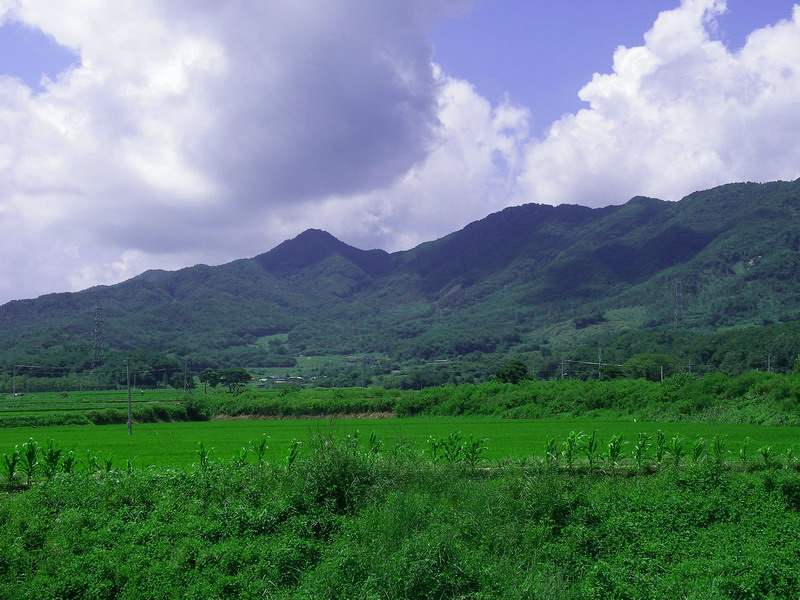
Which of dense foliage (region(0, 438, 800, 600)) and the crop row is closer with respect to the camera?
dense foliage (region(0, 438, 800, 600))

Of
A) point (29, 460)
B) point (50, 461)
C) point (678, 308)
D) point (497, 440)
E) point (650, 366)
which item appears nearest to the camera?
point (29, 460)

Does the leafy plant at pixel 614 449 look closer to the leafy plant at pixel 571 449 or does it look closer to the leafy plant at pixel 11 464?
the leafy plant at pixel 571 449

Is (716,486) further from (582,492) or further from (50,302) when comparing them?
(50,302)

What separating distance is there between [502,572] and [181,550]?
215 inches

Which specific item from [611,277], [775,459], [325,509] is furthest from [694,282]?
[325,509]

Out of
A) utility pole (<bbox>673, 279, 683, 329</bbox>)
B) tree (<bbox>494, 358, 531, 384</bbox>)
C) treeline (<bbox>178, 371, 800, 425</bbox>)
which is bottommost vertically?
treeline (<bbox>178, 371, 800, 425</bbox>)

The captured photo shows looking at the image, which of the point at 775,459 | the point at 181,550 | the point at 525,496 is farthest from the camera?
the point at 775,459

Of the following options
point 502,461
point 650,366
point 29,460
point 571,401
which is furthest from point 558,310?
point 29,460

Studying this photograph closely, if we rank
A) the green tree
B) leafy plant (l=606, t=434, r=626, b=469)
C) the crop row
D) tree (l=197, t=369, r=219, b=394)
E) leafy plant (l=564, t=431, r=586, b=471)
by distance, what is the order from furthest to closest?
1. tree (l=197, t=369, r=219, b=394)
2. the green tree
3. leafy plant (l=606, t=434, r=626, b=469)
4. leafy plant (l=564, t=431, r=586, b=471)
5. the crop row

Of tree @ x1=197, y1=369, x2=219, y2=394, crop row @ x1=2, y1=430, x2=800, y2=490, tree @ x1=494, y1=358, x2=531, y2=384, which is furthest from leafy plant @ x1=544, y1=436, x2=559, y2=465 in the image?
tree @ x1=197, y1=369, x2=219, y2=394

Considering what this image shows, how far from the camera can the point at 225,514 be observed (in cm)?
1159

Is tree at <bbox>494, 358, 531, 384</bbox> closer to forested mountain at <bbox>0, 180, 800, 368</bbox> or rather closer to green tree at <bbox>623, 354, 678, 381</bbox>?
green tree at <bbox>623, 354, 678, 381</bbox>

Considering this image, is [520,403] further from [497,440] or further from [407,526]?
[407,526]

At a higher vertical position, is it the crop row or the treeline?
the crop row
